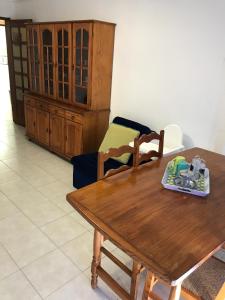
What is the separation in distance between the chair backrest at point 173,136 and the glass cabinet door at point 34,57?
237 cm

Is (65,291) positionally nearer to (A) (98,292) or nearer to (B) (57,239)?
(A) (98,292)

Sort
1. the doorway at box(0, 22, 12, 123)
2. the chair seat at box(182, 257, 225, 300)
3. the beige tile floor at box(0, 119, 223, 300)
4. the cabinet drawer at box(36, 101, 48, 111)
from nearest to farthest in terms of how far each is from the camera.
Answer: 1. the chair seat at box(182, 257, 225, 300)
2. the beige tile floor at box(0, 119, 223, 300)
3. the cabinet drawer at box(36, 101, 48, 111)
4. the doorway at box(0, 22, 12, 123)

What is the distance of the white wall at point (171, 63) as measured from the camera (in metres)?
2.43

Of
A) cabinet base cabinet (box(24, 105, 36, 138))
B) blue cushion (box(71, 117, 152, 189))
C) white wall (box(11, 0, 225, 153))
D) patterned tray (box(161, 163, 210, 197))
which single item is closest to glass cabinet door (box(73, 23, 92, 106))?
white wall (box(11, 0, 225, 153))

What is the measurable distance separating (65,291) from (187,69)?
2.33m

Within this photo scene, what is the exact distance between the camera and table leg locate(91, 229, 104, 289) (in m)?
1.60

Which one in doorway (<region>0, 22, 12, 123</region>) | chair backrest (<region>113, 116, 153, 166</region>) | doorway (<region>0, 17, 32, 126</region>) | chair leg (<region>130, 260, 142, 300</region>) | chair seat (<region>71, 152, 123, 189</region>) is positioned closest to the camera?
chair leg (<region>130, 260, 142, 300</region>)

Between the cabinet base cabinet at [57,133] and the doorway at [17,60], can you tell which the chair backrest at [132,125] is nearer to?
the cabinet base cabinet at [57,133]

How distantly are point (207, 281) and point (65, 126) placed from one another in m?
2.73

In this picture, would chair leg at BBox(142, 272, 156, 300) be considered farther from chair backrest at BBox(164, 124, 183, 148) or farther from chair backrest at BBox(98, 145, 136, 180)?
chair backrest at BBox(164, 124, 183, 148)

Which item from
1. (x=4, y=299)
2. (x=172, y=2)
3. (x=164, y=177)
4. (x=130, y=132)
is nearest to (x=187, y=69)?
(x=172, y=2)

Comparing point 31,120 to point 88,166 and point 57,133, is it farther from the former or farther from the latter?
point 88,166

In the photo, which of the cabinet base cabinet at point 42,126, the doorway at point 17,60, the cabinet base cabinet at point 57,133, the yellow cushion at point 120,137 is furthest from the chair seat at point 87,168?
the doorway at point 17,60

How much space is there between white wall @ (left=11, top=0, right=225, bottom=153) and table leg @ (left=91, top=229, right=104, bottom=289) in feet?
5.39
